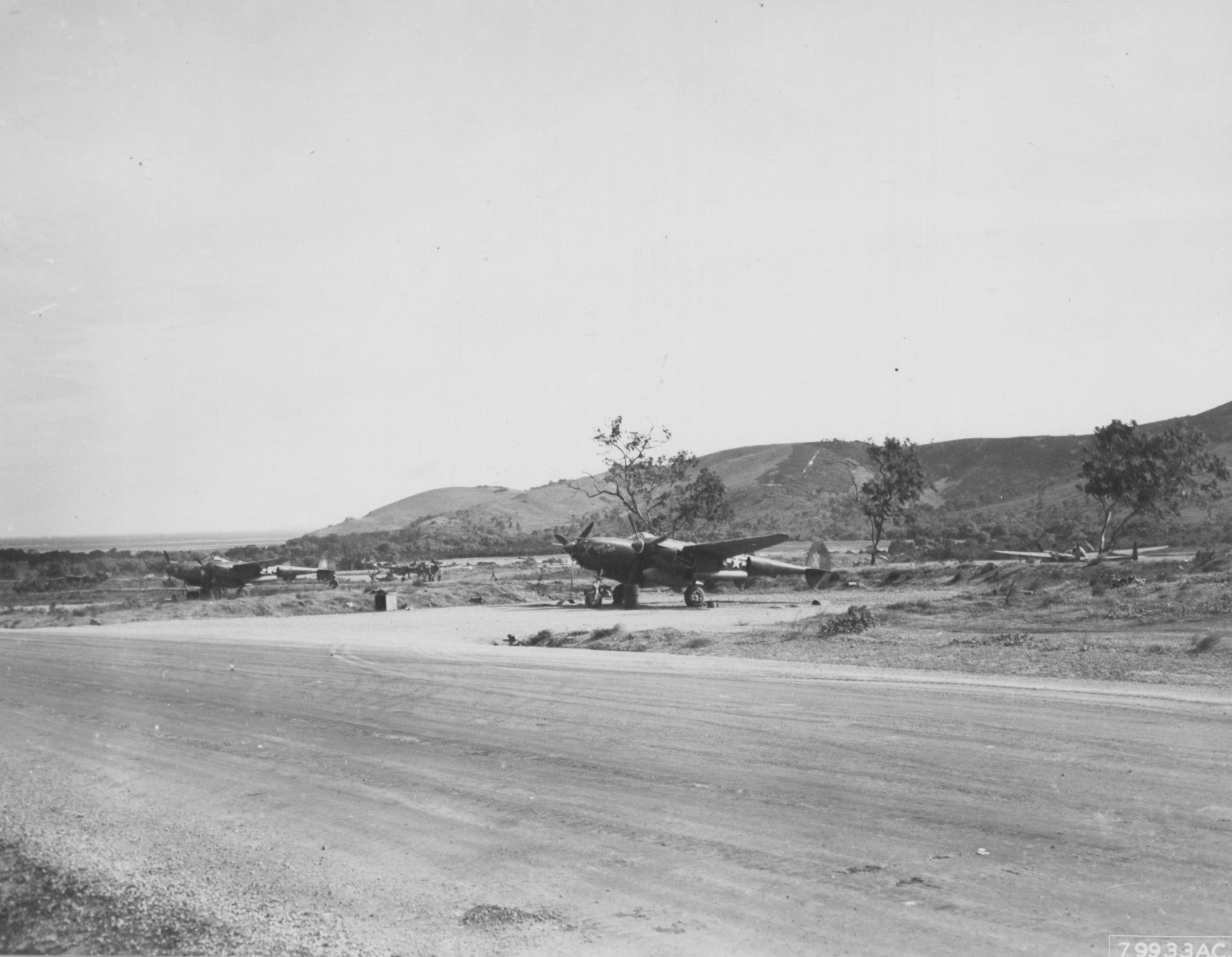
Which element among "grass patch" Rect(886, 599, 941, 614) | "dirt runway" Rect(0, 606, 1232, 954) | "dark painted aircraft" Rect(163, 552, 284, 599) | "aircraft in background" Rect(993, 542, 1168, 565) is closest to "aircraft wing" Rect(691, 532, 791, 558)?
"grass patch" Rect(886, 599, 941, 614)

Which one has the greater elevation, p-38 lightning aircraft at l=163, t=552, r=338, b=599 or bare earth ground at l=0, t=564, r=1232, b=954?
p-38 lightning aircraft at l=163, t=552, r=338, b=599

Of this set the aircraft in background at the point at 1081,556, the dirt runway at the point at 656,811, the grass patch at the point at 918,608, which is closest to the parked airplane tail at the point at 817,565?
the aircraft in background at the point at 1081,556

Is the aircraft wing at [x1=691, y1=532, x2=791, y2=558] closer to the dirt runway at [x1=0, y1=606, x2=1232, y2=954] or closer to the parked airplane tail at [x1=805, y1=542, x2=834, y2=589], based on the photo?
the parked airplane tail at [x1=805, y1=542, x2=834, y2=589]

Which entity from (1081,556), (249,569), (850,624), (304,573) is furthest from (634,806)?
(304,573)

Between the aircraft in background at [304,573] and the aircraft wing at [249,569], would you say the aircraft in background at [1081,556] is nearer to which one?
the aircraft in background at [304,573]

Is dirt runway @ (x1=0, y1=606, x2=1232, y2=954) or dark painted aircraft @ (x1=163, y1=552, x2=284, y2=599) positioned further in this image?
dark painted aircraft @ (x1=163, y1=552, x2=284, y2=599)

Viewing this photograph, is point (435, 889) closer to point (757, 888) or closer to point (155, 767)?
point (757, 888)
